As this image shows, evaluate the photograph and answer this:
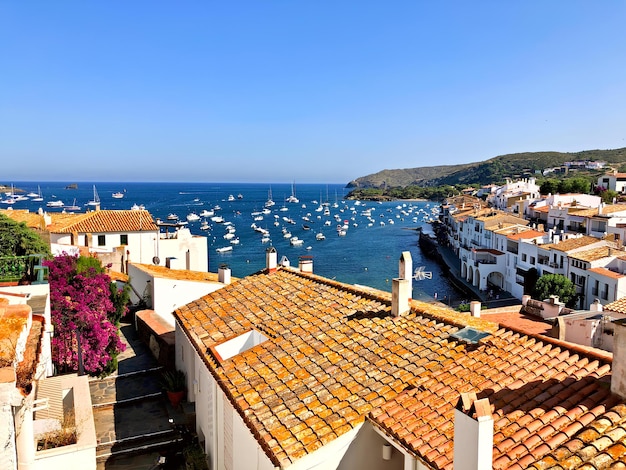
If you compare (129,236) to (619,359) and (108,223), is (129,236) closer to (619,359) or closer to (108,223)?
(108,223)

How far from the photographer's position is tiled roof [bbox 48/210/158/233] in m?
30.1

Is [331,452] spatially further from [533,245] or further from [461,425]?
[533,245]

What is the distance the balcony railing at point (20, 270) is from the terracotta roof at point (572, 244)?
41.0 metres

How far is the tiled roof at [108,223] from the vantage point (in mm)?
30109

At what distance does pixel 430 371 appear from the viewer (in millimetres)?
7246

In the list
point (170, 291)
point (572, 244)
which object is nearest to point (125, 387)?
point (170, 291)

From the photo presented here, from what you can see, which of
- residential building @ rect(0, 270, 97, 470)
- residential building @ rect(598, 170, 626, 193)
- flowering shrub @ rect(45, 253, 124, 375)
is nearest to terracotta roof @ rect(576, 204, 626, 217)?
residential building @ rect(598, 170, 626, 193)

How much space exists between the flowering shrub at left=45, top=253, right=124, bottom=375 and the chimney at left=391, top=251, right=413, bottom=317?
781 centimetres

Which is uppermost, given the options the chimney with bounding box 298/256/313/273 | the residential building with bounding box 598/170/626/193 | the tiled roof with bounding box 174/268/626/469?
the residential building with bounding box 598/170/626/193

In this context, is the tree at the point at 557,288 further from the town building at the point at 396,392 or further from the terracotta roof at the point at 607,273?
the town building at the point at 396,392

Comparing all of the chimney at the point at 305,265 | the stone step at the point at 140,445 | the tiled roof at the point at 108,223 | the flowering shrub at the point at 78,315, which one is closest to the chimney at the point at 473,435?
the stone step at the point at 140,445

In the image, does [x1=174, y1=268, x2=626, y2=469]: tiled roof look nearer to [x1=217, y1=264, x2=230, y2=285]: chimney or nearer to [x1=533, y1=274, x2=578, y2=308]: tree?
[x1=217, y1=264, x2=230, y2=285]: chimney

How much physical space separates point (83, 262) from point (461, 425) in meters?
12.0

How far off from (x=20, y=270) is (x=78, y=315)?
6.22 ft
